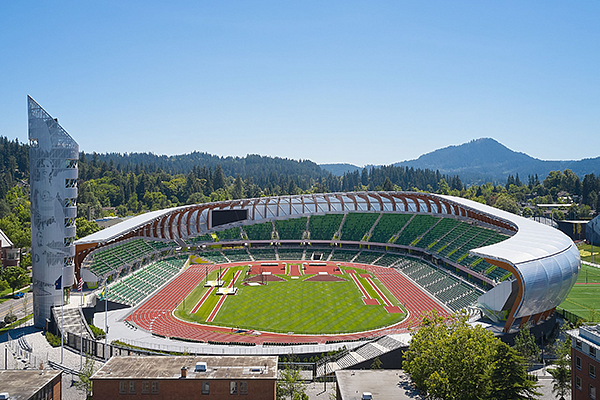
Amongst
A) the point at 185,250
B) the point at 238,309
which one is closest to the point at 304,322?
the point at 238,309

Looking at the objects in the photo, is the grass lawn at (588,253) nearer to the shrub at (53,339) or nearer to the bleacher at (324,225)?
the bleacher at (324,225)

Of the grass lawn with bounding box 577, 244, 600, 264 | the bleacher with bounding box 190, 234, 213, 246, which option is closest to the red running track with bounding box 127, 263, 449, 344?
the bleacher with bounding box 190, 234, 213, 246

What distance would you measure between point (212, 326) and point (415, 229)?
42151 millimetres

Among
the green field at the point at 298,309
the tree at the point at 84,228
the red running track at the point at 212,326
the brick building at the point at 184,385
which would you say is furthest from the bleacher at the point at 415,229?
the tree at the point at 84,228

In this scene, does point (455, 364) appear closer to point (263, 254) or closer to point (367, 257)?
point (367, 257)

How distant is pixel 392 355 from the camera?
33.5 metres

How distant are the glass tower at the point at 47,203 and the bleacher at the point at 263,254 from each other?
37.9 meters

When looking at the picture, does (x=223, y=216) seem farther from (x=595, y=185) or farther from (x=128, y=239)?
(x=595, y=185)

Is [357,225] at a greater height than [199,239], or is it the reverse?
[357,225]

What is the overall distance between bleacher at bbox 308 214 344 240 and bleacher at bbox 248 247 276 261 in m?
7.97

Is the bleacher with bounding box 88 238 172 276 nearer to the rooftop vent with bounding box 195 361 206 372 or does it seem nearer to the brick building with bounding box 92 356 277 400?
the brick building with bounding box 92 356 277 400

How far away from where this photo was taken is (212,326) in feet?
146

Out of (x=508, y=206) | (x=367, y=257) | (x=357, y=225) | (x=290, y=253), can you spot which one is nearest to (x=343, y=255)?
(x=367, y=257)

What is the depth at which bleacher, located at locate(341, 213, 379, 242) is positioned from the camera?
80.0 meters
